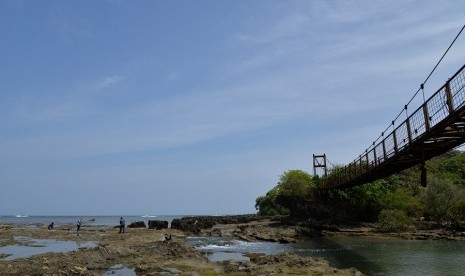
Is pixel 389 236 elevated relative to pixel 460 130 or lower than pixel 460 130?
lower

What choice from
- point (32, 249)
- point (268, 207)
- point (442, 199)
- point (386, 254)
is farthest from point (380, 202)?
point (32, 249)

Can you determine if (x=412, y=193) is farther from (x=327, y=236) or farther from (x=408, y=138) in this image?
(x=408, y=138)

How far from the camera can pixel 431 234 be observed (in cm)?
4391

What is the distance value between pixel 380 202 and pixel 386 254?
28906 mm

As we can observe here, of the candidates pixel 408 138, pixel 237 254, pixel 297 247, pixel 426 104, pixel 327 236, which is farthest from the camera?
pixel 327 236

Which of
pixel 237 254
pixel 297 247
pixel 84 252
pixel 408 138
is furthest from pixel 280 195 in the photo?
pixel 408 138

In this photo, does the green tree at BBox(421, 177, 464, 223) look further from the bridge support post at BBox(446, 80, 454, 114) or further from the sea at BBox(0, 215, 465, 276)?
the bridge support post at BBox(446, 80, 454, 114)

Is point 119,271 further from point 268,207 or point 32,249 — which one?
point 268,207

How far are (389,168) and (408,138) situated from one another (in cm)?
874

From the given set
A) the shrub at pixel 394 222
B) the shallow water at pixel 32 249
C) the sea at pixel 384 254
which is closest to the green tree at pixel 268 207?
the shrub at pixel 394 222

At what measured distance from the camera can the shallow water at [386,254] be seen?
2488cm

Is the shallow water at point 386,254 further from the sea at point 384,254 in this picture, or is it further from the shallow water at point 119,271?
the shallow water at point 119,271

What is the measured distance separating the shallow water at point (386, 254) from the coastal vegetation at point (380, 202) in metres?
12.9

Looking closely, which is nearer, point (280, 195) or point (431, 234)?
point (431, 234)
